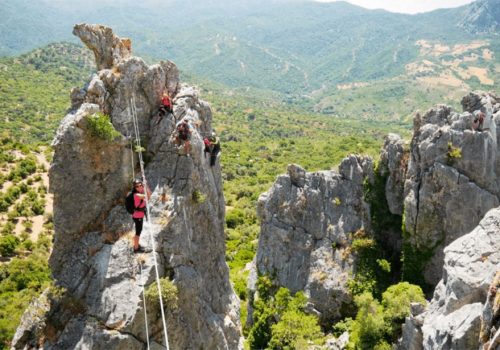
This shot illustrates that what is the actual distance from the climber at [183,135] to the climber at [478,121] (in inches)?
893

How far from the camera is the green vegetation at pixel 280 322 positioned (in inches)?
1163

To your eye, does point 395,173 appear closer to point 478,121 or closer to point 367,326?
point 478,121

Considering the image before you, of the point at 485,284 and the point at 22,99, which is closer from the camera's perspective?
the point at 485,284

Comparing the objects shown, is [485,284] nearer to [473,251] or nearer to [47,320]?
[473,251]

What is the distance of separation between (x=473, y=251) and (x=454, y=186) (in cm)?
1149

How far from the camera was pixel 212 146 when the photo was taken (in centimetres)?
2275

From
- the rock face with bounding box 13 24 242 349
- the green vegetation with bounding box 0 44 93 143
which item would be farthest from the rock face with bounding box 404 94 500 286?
the green vegetation with bounding box 0 44 93 143

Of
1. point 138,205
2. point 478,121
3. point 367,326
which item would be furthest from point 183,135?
point 478,121

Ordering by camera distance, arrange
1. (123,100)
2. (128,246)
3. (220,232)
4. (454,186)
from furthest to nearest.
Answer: (454,186) < (220,232) < (123,100) < (128,246)

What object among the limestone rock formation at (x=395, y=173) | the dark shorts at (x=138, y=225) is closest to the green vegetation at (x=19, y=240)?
the dark shorts at (x=138, y=225)

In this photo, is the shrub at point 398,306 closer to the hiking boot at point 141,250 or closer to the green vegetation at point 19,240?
the hiking boot at point 141,250

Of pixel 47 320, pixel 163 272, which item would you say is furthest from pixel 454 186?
pixel 47 320

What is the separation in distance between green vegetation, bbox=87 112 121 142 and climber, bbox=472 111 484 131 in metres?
26.1

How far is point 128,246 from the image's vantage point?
55.0 feet
